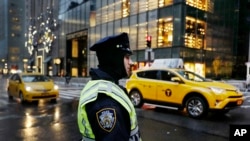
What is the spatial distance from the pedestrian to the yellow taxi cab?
39.7ft

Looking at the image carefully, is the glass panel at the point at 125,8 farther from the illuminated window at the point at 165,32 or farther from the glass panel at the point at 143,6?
the illuminated window at the point at 165,32

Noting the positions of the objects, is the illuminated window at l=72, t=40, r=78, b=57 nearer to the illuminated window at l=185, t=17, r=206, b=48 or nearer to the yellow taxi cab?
the illuminated window at l=185, t=17, r=206, b=48

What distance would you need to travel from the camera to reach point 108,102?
1733mm

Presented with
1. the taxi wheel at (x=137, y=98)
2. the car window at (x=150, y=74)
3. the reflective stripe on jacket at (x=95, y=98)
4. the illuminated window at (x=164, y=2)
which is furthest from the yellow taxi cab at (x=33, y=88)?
the illuminated window at (x=164, y=2)

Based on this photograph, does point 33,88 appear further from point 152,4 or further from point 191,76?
point 152,4

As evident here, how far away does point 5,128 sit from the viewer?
7.94m

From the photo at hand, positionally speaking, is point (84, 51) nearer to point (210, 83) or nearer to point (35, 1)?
point (35, 1)

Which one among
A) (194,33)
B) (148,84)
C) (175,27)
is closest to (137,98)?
(148,84)

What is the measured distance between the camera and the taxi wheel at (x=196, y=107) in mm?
9430

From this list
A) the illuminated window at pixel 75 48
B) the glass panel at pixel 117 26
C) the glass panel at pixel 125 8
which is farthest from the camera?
the illuminated window at pixel 75 48

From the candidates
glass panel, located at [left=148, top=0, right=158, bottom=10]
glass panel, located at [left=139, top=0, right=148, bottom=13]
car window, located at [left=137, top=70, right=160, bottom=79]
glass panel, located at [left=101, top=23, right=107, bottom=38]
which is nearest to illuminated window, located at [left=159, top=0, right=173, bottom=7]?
glass panel, located at [left=148, top=0, right=158, bottom=10]

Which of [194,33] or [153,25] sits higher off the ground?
[153,25]

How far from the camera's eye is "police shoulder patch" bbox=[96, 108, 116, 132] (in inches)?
65.5

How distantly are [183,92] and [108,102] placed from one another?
8.68 metres
